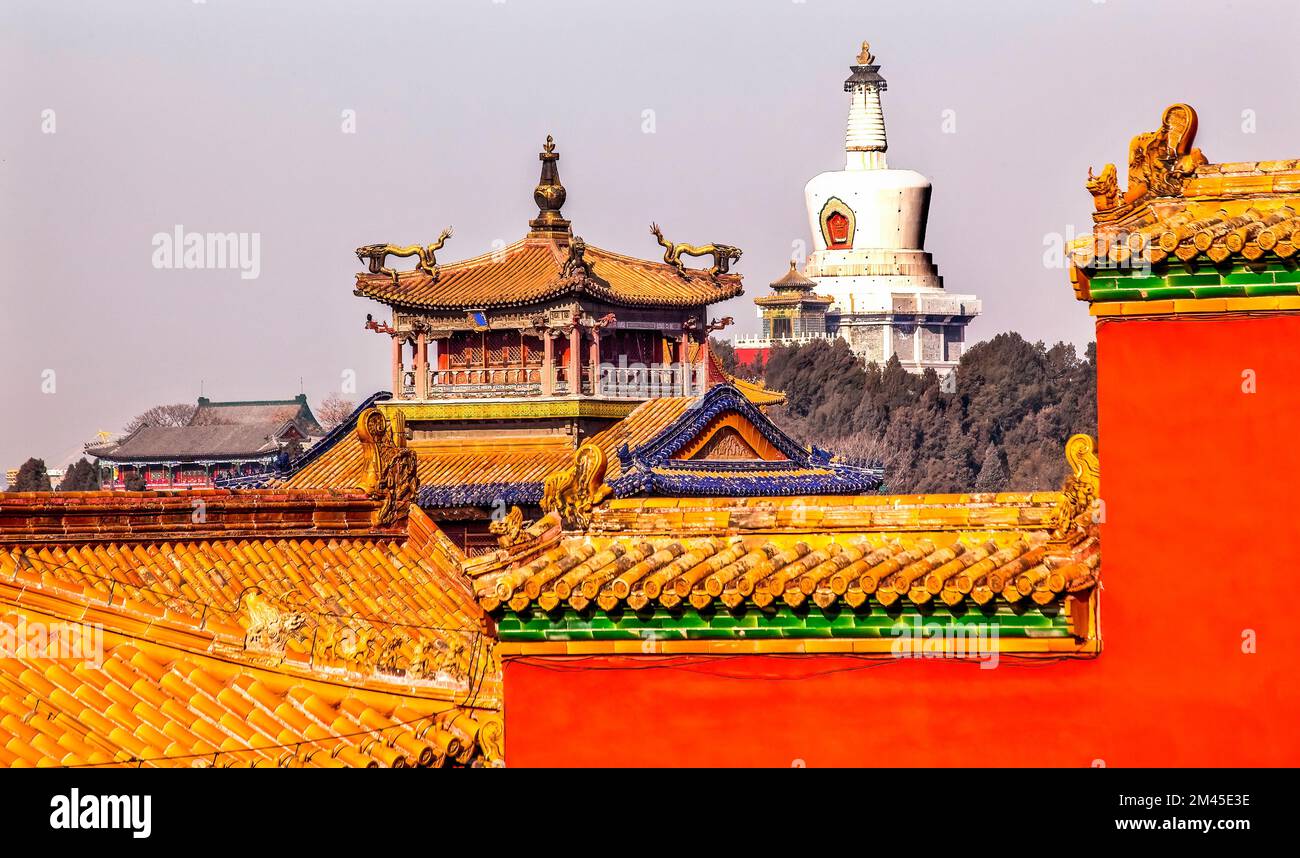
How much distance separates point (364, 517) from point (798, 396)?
179 feet

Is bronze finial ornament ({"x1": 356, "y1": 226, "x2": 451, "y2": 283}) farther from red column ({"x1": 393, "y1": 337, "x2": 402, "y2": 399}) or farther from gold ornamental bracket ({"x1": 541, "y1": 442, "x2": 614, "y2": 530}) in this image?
gold ornamental bracket ({"x1": 541, "y1": 442, "x2": 614, "y2": 530})

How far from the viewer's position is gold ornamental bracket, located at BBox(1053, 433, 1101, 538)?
37.3 ft

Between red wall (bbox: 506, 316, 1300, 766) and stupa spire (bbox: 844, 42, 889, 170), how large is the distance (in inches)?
3609

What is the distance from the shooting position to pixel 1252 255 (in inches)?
434

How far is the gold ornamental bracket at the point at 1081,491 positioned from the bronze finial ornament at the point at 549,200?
27.0m

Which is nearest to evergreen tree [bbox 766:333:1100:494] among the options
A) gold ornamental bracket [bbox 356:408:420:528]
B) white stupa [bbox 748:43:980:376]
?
white stupa [bbox 748:43:980:376]

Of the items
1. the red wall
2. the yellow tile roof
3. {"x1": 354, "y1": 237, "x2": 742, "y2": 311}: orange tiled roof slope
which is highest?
{"x1": 354, "y1": 237, "x2": 742, "y2": 311}: orange tiled roof slope

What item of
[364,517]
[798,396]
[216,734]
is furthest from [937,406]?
[216,734]

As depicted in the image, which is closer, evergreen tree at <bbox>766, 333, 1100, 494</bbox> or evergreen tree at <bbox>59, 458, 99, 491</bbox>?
evergreen tree at <bbox>766, 333, 1100, 494</bbox>

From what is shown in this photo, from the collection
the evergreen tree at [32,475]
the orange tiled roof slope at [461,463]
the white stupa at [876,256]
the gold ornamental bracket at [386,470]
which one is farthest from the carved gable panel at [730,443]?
the white stupa at [876,256]

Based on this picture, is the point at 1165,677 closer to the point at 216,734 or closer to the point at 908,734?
the point at 908,734

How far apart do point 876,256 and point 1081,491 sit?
93647mm

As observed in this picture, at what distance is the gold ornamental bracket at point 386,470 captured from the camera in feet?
68.5
